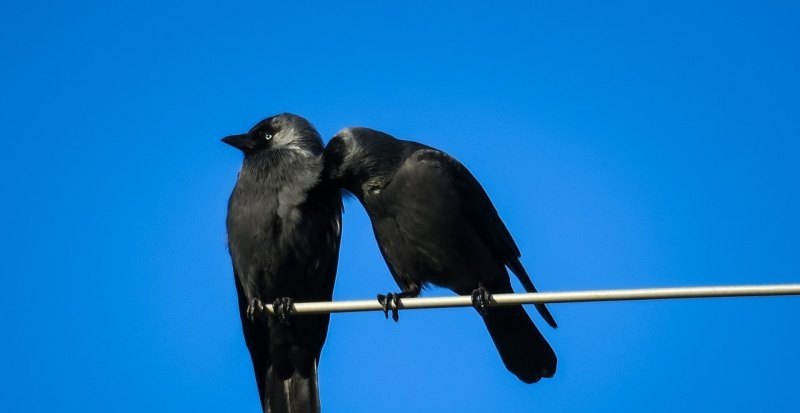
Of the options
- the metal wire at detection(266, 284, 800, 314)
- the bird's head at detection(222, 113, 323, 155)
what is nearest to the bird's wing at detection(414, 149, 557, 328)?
the bird's head at detection(222, 113, 323, 155)

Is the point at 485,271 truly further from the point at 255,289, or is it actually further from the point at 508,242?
the point at 255,289

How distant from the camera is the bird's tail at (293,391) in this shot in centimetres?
798

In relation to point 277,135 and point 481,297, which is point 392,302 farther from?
point 277,135

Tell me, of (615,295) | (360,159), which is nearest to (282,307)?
(360,159)

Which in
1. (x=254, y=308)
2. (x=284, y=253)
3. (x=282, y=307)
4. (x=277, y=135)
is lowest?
(x=282, y=307)

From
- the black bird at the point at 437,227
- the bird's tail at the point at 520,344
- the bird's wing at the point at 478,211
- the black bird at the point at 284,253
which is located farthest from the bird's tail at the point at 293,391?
the bird's wing at the point at 478,211

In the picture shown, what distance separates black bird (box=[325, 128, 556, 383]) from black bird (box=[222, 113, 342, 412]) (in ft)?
0.95

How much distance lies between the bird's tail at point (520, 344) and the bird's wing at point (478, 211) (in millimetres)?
210

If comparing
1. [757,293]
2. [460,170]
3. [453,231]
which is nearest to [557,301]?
[757,293]

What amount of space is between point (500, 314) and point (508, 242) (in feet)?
1.75

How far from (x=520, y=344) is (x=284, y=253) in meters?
1.77

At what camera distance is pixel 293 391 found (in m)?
8.06

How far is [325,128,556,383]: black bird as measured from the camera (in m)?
7.37

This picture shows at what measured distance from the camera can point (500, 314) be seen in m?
7.72
